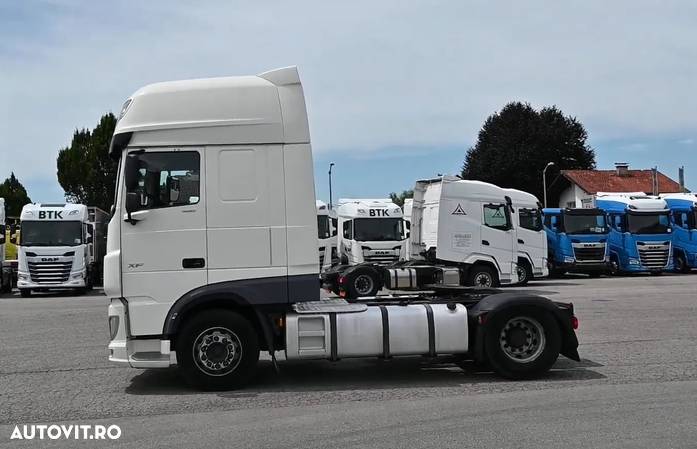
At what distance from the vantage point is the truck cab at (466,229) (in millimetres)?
22969

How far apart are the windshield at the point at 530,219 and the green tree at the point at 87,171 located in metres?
39.6

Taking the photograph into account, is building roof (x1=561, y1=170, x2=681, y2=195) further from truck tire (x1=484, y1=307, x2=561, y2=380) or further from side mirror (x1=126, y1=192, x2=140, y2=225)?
side mirror (x1=126, y1=192, x2=140, y2=225)

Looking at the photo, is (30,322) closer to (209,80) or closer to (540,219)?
(209,80)

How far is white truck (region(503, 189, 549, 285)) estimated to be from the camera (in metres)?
25.3

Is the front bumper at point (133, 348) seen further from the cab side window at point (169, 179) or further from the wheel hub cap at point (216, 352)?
the cab side window at point (169, 179)

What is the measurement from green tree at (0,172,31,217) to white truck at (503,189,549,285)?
91.4 meters

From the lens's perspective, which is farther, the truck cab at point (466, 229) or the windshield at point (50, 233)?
the windshield at point (50, 233)

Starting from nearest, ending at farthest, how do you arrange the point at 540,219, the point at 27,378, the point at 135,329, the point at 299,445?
the point at 299,445 < the point at 135,329 < the point at 27,378 < the point at 540,219

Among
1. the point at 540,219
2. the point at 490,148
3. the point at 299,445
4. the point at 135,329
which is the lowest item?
the point at 299,445

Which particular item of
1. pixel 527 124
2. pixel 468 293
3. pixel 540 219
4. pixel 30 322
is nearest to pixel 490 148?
pixel 527 124

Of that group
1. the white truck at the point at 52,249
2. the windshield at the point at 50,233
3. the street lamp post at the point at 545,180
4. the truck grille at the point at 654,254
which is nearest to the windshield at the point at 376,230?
the white truck at the point at 52,249

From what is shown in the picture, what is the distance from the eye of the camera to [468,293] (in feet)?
33.7

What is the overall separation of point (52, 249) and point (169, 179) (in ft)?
68.1

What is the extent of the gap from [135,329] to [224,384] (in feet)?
3.73
